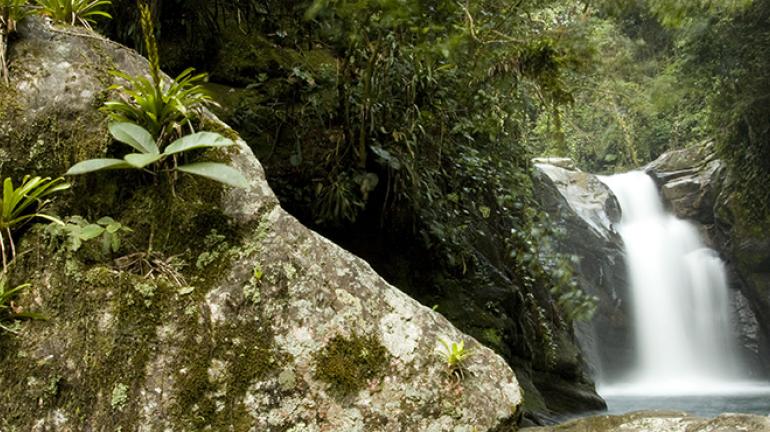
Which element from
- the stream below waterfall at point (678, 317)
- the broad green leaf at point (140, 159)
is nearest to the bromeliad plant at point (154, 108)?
the broad green leaf at point (140, 159)

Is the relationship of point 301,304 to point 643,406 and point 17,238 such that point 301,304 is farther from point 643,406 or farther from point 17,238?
point 643,406

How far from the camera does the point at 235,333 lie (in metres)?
2.08

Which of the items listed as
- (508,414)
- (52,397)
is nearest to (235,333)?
(52,397)

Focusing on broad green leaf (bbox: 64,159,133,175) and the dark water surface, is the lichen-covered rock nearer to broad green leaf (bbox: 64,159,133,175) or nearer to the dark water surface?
broad green leaf (bbox: 64,159,133,175)

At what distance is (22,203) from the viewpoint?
7.06 feet

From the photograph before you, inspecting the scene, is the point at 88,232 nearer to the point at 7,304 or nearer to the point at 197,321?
the point at 7,304

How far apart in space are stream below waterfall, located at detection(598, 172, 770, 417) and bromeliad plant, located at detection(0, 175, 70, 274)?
9.79 meters

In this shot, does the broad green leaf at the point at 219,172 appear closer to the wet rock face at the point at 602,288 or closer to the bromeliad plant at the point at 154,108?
the bromeliad plant at the point at 154,108

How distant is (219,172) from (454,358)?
107 cm

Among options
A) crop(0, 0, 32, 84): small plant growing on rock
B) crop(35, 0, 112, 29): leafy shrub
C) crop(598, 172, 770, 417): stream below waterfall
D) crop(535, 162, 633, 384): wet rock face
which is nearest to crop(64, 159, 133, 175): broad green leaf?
crop(0, 0, 32, 84): small plant growing on rock

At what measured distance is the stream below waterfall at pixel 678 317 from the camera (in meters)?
11.4

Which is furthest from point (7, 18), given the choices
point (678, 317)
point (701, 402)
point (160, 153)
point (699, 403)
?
point (678, 317)

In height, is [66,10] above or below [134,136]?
above

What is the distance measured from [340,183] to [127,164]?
2.07 m
